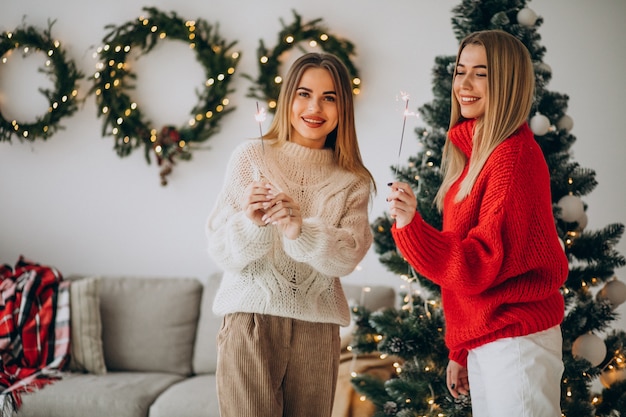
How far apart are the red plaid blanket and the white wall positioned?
0.53 m

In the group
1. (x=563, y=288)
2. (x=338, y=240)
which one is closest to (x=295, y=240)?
(x=338, y=240)

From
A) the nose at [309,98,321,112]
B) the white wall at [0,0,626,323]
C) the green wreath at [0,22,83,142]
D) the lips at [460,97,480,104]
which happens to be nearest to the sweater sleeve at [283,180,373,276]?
the nose at [309,98,321,112]

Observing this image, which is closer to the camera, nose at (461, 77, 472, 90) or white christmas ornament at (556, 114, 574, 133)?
nose at (461, 77, 472, 90)

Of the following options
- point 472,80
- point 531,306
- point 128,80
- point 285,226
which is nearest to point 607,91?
point 472,80

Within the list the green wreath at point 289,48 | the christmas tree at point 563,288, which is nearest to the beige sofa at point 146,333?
the christmas tree at point 563,288

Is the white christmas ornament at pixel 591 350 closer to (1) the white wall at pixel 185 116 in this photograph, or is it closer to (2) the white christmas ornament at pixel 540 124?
(2) the white christmas ornament at pixel 540 124

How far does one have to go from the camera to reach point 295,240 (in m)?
1.53

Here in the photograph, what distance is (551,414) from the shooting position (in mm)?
1426

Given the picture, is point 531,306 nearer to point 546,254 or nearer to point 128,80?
point 546,254

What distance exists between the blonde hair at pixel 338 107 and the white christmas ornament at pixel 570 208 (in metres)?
0.71

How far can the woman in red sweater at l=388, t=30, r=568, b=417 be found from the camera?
4.65 feet

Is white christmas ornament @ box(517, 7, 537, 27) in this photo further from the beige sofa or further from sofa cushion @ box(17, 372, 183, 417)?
sofa cushion @ box(17, 372, 183, 417)

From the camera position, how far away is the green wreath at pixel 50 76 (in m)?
3.29

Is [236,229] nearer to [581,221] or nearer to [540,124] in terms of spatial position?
[540,124]
